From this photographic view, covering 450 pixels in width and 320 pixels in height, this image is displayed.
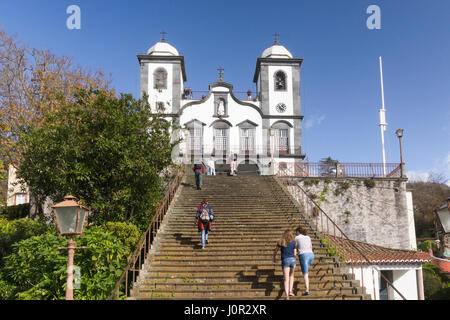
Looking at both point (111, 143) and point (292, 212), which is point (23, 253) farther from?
point (292, 212)

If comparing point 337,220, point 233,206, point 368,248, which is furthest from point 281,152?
point 233,206

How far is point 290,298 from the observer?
308 inches

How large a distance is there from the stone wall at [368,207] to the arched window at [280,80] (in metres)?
10.9

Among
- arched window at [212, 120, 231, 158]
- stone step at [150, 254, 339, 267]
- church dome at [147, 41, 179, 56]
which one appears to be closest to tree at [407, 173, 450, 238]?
arched window at [212, 120, 231, 158]

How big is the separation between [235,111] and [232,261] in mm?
18987

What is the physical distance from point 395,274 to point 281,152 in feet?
40.4

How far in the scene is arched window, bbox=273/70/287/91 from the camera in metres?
28.6

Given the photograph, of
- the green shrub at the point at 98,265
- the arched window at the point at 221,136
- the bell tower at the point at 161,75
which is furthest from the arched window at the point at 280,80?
the green shrub at the point at 98,265

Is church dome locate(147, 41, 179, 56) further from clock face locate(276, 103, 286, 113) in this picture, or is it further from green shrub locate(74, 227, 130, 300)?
green shrub locate(74, 227, 130, 300)

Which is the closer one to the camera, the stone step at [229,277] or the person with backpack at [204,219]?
the stone step at [229,277]

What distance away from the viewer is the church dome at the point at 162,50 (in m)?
29.0

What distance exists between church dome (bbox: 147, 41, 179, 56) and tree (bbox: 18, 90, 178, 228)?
1677cm

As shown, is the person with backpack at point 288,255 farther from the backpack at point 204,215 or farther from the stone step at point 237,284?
the backpack at point 204,215

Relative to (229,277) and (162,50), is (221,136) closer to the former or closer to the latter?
(162,50)
